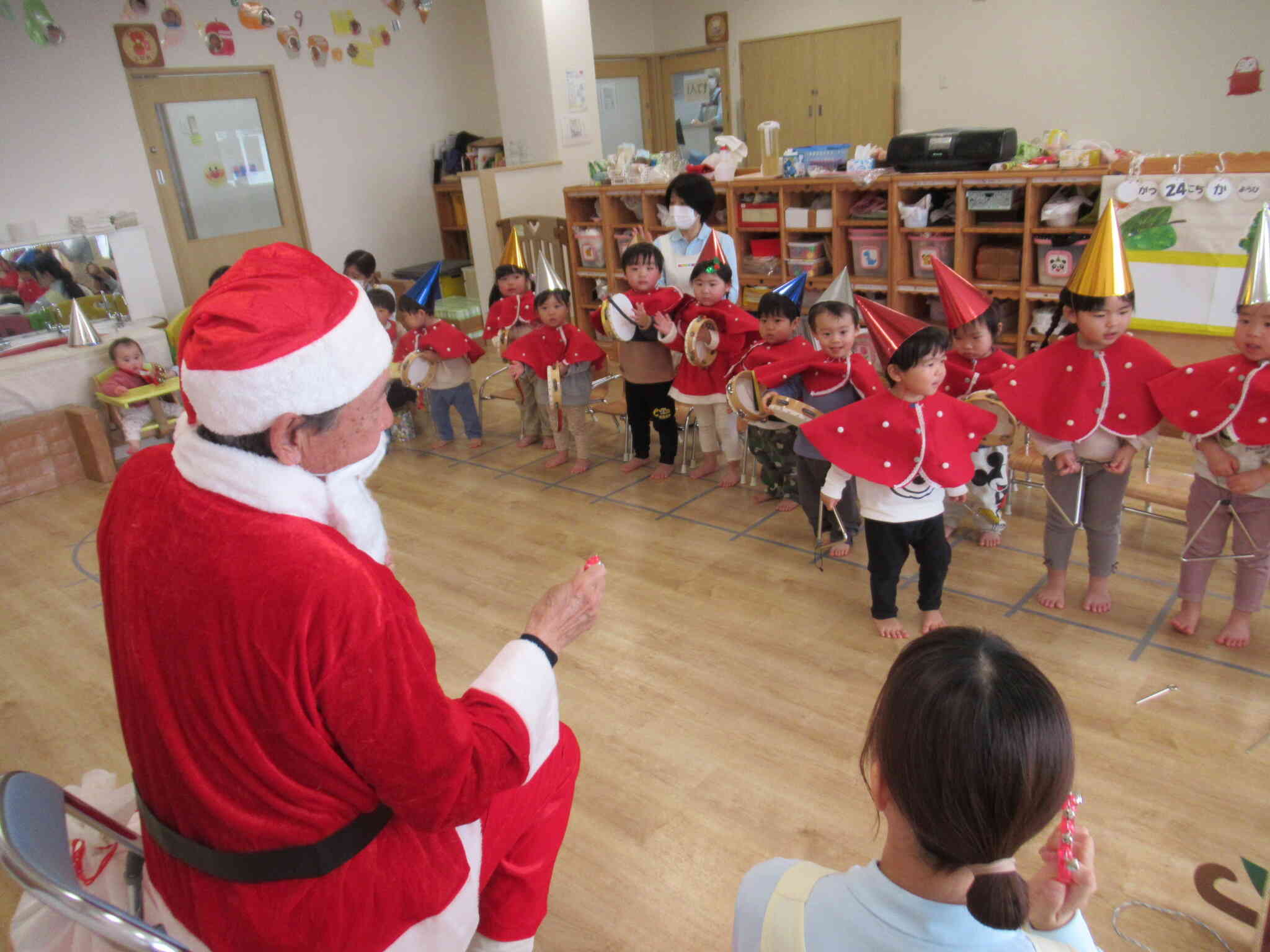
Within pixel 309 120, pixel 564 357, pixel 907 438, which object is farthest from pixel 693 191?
pixel 309 120

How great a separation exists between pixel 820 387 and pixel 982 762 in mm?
2502

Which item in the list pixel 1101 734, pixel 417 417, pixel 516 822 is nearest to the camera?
pixel 516 822

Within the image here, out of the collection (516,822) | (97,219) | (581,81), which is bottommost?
(516,822)

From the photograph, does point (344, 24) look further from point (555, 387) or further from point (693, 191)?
point (555, 387)

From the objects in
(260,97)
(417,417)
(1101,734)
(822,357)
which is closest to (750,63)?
(260,97)

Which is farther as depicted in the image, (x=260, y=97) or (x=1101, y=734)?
(x=260, y=97)

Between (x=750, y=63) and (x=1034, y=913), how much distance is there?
895 cm

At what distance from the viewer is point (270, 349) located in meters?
1.15

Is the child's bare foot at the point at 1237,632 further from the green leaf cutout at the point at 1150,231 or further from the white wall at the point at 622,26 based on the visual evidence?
the white wall at the point at 622,26

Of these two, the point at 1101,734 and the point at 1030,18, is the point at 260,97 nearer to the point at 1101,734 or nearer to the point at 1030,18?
the point at 1030,18

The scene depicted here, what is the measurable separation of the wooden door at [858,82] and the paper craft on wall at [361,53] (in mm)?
3932

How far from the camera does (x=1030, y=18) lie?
702 cm

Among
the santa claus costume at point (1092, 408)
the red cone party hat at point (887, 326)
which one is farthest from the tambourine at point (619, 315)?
the santa claus costume at point (1092, 408)

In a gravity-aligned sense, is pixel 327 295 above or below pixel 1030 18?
below
